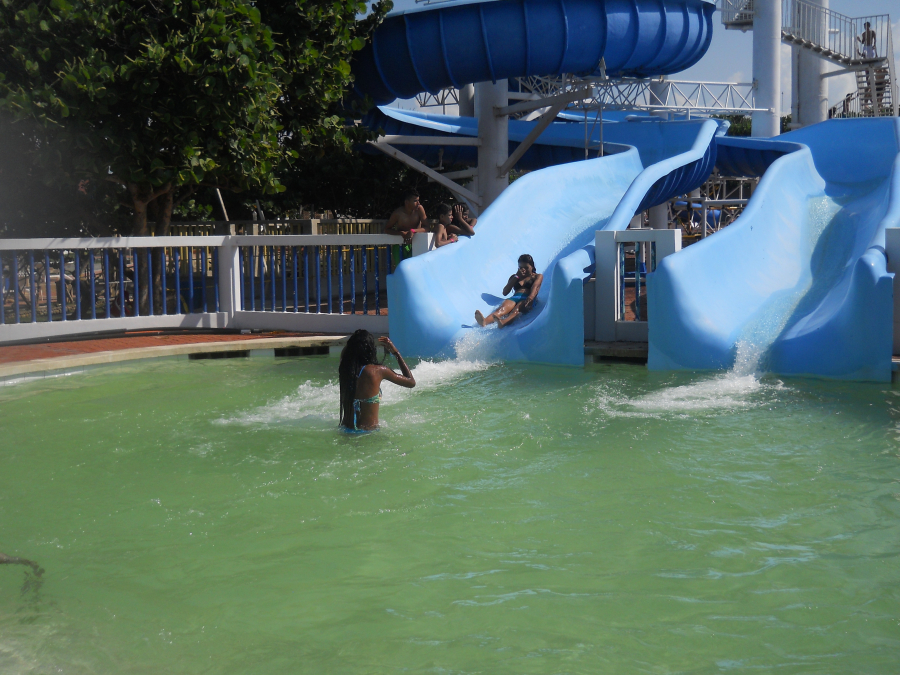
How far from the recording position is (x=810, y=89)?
78.4 ft

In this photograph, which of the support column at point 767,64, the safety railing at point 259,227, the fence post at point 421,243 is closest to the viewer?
the fence post at point 421,243

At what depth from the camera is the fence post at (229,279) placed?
37.8 feet

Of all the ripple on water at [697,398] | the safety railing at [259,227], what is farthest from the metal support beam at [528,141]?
the ripple on water at [697,398]

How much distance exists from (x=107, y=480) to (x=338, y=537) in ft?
5.98

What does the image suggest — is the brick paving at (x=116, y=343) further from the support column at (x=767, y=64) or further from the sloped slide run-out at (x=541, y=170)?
the support column at (x=767, y=64)

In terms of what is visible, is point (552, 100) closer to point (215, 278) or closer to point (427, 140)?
point (427, 140)

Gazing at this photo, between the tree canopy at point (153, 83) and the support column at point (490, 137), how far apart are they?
4.85 metres

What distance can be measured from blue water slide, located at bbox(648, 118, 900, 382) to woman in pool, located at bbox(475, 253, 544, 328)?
185 cm

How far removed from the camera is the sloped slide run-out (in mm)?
9086

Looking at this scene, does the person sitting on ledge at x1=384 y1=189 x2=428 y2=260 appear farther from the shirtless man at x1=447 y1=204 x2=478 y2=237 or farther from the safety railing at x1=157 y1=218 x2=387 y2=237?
the safety railing at x1=157 y1=218 x2=387 y2=237

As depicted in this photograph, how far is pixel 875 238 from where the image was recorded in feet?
27.2

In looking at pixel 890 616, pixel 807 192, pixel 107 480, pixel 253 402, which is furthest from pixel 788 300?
pixel 107 480

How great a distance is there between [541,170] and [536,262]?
1844 millimetres

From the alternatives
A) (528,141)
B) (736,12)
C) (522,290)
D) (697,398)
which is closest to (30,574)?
(697,398)
